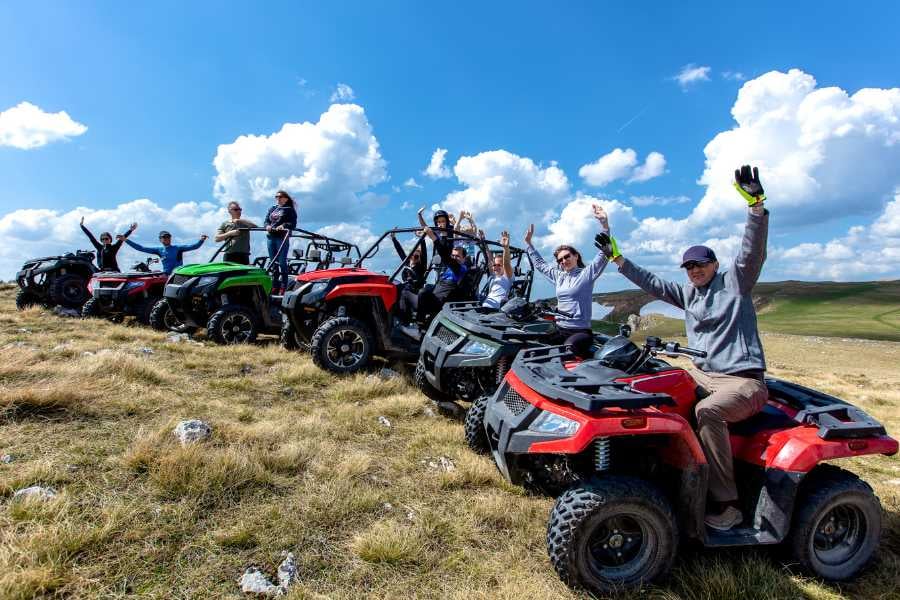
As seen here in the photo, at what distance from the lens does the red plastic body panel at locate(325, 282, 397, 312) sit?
7164mm

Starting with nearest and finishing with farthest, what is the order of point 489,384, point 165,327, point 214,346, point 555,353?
point 555,353 → point 489,384 → point 214,346 → point 165,327

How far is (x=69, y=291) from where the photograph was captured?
1207 centimetres

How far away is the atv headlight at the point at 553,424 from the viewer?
9.14ft

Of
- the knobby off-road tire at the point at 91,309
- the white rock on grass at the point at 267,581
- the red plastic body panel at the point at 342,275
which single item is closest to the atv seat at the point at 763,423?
the white rock on grass at the point at 267,581

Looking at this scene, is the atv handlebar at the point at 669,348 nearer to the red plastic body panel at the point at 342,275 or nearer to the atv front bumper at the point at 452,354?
the atv front bumper at the point at 452,354

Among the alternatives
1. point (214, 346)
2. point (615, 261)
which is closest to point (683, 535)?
point (615, 261)

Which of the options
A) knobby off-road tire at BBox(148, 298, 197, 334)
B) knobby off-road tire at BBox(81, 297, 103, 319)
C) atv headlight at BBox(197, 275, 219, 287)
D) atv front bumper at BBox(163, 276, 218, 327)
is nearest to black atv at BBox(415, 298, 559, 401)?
atv headlight at BBox(197, 275, 219, 287)

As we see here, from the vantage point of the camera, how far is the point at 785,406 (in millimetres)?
3494

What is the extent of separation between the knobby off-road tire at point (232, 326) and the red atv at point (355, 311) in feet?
5.34

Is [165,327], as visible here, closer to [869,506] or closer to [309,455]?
[309,455]

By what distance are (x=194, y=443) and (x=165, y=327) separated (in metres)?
6.98

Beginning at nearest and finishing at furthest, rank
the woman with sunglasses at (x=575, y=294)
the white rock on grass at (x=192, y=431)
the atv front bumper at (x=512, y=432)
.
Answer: the atv front bumper at (x=512, y=432) → the white rock on grass at (x=192, y=431) → the woman with sunglasses at (x=575, y=294)

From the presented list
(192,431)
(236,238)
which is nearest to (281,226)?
(236,238)

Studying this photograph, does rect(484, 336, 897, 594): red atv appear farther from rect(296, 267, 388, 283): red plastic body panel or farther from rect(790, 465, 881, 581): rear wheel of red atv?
rect(296, 267, 388, 283): red plastic body panel
